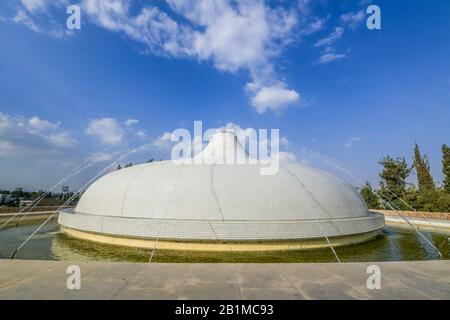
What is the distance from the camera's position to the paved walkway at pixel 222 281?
5.88 m

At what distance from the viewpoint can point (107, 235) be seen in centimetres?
1309

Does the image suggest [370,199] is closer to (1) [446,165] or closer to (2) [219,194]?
(1) [446,165]

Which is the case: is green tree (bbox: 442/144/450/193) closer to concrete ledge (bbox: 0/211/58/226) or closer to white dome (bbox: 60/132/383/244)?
white dome (bbox: 60/132/383/244)

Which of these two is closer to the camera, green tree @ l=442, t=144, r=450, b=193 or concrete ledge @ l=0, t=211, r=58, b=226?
concrete ledge @ l=0, t=211, r=58, b=226

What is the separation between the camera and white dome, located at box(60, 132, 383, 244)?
1182 centimetres

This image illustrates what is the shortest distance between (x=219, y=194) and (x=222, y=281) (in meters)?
6.58

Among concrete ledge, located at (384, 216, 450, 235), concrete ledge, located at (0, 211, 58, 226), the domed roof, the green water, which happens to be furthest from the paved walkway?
concrete ledge, located at (0, 211, 58, 226)

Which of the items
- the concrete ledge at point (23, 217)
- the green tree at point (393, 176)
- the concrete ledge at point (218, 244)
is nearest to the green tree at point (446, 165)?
the green tree at point (393, 176)

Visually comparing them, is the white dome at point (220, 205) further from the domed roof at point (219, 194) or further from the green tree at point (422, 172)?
the green tree at point (422, 172)

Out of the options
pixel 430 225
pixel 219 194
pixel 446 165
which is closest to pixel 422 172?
pixel 446 165

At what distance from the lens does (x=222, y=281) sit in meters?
6.71
